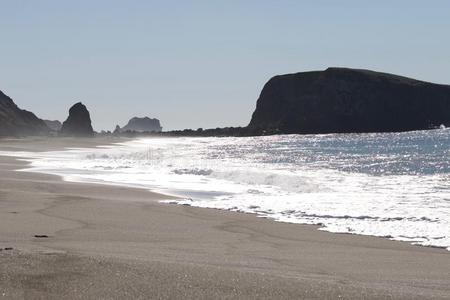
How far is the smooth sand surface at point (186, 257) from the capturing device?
4.68 meters

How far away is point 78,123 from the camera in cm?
13025

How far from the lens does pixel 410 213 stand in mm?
12906

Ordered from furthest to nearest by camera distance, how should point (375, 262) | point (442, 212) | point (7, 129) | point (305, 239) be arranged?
point (7, 129) → point (442, 212) → point (305, 239) → point (375, 262)

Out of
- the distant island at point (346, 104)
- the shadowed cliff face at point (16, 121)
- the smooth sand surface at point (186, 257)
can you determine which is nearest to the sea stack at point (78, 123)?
the shadowed cliff face at point (16, 121)

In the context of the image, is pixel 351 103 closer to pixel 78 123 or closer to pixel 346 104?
pixel 346 104

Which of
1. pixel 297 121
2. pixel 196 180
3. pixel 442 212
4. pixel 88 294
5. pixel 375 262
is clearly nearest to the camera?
pixel 88 294

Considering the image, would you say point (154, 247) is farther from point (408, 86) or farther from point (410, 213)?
point (408, 86)

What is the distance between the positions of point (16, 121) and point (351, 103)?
7477 cm

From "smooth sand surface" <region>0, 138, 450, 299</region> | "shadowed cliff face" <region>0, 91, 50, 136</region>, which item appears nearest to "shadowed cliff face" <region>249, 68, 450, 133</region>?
"shadowed cliff face" <region>0, 91, 50, 136</region>

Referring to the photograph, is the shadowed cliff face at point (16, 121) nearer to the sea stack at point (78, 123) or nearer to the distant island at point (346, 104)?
the distant island at point (346, 104)

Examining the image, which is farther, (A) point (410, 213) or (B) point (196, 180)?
(B) point (196, 180)

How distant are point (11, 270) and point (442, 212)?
10.2 m

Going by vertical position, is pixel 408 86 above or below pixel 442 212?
above

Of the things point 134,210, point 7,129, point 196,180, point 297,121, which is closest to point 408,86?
point 297,121
